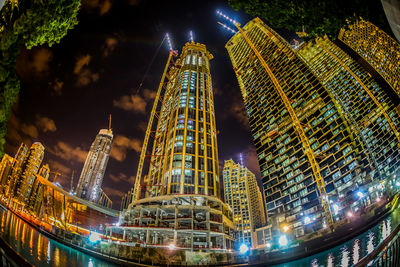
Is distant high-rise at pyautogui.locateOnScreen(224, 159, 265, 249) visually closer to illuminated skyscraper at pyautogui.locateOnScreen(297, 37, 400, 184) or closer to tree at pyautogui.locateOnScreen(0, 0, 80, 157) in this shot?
illuminated skyscraper at pyautogui.locateOnScreen(297, 37, 400, 184)

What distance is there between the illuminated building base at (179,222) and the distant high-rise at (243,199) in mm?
86075

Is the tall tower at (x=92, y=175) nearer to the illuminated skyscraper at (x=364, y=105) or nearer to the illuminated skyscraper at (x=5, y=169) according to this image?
the illuminated skyscraper at (x=5, y=169)

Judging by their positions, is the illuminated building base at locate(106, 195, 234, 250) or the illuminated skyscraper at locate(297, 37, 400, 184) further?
the illuminated skyscraper at locate(297, 37, 400, 184)

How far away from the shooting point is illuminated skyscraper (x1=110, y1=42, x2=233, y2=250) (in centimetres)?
5862

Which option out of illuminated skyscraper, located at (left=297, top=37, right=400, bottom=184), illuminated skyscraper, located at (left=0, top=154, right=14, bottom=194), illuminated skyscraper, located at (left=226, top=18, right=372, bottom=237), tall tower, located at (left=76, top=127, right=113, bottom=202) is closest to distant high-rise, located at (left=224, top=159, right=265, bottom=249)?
illuminated skyscraper, located at (left=226, top=18, right=372, bottom=237)

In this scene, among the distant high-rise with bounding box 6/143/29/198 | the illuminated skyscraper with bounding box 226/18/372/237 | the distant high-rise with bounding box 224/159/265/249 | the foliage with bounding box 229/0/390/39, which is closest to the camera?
the foliage with bounding box 229/0/390/39

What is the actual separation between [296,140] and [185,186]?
53.6 metres

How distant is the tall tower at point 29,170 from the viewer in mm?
128625

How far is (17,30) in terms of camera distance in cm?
914

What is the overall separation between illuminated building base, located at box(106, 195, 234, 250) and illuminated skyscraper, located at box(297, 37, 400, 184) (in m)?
46.2

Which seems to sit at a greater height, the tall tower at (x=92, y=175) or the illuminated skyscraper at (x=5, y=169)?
the tall tower at (x=92, y=175)

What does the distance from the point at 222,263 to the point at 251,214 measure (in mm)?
142391

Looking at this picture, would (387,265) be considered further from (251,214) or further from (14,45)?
(251,214)

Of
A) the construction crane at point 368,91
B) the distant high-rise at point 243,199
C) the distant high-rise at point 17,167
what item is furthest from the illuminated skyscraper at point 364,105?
the distant high-rise at point 17,167
